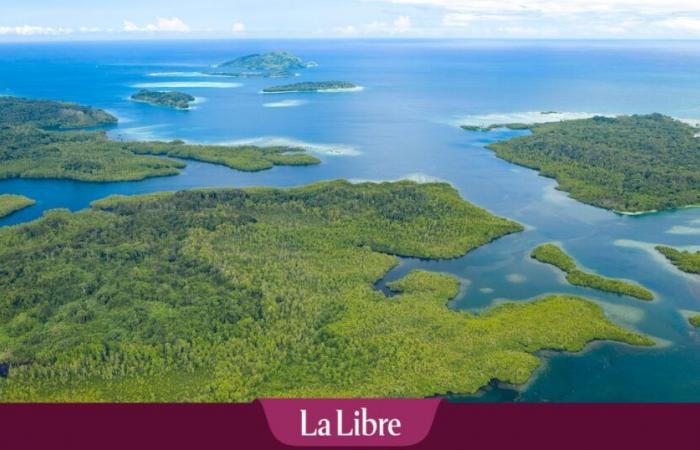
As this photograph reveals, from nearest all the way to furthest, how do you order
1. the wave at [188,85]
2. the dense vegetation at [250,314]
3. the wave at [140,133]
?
the dense vegetation at [250,314] → the wave at [140,133] → the wave at [188,85]

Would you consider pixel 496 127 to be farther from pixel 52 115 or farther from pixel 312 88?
pixel 52 115

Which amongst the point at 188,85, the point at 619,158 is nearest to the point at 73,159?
the point at 619,158

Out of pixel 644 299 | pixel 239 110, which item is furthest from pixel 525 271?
pixel 239 110

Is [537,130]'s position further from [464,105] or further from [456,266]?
[456,266]

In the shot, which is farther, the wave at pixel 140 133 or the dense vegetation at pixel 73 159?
the wave at pixel 140 133

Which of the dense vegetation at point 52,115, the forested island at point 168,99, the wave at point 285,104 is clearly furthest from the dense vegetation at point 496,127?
the dense vegetation at point 52,115

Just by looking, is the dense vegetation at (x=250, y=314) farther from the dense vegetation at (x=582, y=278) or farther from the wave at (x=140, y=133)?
the wave at (x=140, y=133)
